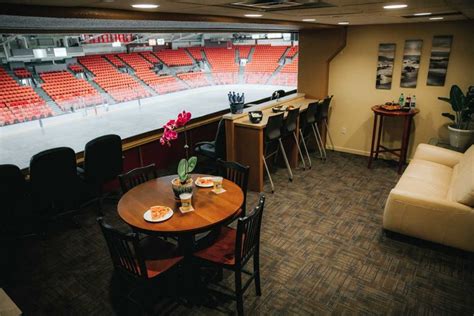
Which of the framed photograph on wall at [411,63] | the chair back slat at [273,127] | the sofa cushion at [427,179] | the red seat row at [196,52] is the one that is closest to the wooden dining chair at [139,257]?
the chair back slat at [273,127]

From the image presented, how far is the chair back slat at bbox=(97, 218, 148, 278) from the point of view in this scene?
1.83 m

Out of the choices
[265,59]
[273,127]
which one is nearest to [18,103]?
[273,127]

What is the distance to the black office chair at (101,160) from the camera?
328cm

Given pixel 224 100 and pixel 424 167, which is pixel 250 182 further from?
pixel 224 100

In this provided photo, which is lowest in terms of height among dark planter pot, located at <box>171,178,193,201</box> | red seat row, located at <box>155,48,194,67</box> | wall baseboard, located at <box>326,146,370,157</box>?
wall baseboard, located at <box>326,146,370,157</box>

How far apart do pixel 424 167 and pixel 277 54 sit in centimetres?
1550

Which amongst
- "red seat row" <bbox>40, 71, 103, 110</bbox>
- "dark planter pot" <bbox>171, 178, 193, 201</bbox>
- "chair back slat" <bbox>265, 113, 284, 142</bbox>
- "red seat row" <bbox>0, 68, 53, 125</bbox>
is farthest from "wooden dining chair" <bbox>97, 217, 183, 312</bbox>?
"red seat row" <bbox>40, 71, 103, 110</bbox>

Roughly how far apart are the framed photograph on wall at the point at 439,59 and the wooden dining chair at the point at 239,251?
12.3 ft

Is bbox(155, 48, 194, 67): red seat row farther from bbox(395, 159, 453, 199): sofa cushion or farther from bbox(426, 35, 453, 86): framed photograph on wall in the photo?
bbox(395, 159, 453, 199): sofa cushion

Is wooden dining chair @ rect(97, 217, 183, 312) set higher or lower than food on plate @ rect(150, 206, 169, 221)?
lower

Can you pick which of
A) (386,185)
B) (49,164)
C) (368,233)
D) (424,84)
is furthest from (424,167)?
(49,164)

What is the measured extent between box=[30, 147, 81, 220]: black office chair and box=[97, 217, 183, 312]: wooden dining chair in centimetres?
133

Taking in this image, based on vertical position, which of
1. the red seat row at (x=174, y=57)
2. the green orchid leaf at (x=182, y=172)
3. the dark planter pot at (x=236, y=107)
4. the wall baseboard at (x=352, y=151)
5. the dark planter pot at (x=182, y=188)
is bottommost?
the wall baseboard at (x=352, y=151)

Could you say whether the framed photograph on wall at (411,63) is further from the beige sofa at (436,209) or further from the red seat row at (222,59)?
the red seat row at (222,59)
